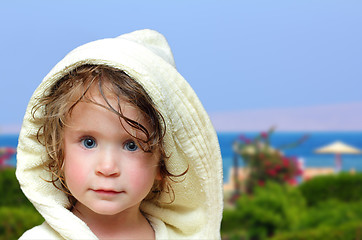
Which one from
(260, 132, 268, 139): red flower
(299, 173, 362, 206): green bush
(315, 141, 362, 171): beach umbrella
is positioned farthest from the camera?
(315, 141, 362, 171): beach umbrella

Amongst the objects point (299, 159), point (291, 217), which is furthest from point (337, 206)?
point (299, 159)

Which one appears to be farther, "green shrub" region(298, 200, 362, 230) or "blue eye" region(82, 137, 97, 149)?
"green shrub" region(298, 200, 362, 230)

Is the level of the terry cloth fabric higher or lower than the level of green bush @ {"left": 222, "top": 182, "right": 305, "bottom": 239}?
higher

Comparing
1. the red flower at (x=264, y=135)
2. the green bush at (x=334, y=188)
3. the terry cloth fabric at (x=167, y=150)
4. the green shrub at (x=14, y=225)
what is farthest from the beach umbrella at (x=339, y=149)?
the terry cloth fabric at (x=167, y=150)

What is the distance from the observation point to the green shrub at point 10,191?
390 cm

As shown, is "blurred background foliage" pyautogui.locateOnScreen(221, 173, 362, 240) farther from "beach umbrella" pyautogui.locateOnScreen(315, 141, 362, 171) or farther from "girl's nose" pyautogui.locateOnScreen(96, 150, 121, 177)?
"beach umbrella" pyautogui.locateOnScreen(315, 141, 362, 171)

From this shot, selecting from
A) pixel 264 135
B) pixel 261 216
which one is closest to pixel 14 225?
pixel 261 216

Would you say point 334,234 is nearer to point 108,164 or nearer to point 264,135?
point 108,164

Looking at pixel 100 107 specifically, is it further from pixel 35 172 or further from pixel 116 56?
pixel 35 172

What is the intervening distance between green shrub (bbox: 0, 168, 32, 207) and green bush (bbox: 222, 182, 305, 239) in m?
1.59

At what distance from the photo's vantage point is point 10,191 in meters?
3.95

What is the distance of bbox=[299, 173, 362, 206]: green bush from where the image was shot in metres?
4.54

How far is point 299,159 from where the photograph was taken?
5.40m

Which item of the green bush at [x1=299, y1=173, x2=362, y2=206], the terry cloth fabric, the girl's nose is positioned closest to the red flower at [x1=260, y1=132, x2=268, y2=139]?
the green bush at [x1=299, y1=173, x2=362, y2=206]
